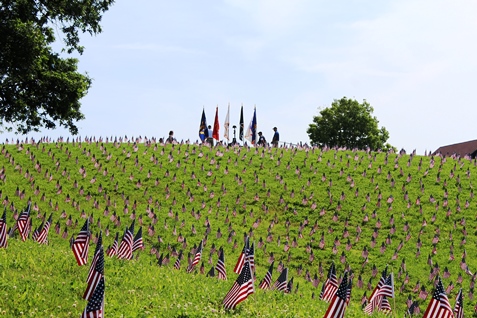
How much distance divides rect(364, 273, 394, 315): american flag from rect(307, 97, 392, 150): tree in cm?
6119

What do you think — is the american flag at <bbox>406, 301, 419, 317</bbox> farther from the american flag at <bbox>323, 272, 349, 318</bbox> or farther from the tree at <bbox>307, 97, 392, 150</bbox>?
the tree at <bbox>307, 97, 392, 150</bbox>

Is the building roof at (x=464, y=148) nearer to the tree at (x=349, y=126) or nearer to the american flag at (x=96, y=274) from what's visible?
the tree at (x=349, y=126)

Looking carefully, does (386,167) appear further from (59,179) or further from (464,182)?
(59,179)

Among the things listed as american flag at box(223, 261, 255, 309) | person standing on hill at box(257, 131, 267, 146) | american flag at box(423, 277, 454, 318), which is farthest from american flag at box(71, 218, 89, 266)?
person standing on hill at box(257, 131, 267, 146)

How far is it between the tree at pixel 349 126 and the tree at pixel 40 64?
189ft

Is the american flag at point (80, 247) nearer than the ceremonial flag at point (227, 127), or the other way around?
the american flag at point (80, 247)

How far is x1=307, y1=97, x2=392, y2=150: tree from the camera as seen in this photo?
255ft

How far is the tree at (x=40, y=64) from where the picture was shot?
1953 centimetres

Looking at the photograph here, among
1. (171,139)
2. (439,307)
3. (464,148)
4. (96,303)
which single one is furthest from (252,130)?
(464,148)

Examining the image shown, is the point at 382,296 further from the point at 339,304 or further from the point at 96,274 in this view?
the point at 96,274

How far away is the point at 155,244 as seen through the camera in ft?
84.0

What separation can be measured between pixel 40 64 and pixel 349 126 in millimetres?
60794

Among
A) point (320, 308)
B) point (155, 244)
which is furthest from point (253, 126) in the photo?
point (320, 308)

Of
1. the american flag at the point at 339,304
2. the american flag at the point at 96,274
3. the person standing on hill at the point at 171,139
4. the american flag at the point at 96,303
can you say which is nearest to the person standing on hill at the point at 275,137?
the person standing on hill at the point at 171,139
